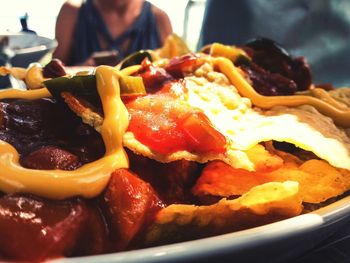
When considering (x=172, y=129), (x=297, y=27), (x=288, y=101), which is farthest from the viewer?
(x=297, y=27)

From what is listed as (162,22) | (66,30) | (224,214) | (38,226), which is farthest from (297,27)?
(38,226)

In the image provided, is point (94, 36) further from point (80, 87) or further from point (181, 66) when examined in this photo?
point (80, 87)

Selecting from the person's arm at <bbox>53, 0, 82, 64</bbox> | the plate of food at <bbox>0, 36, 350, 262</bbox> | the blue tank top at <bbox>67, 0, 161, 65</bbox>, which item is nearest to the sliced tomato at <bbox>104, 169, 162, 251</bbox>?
the plate of food at <bbox>0, 36, 350, 262</bbox>

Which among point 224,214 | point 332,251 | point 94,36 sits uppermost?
point 224,214

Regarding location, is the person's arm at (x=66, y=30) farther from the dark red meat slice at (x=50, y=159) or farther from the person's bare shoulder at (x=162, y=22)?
the dark red meat slice at (x=50, y=159)

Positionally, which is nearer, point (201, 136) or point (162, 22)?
point (201, 136)

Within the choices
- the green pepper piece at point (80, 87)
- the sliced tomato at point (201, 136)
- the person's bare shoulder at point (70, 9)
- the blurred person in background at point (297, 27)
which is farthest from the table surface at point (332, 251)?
the person's bare shoulder at point (70, 9)

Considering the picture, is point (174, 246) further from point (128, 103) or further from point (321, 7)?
point (321, 7)
